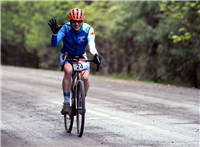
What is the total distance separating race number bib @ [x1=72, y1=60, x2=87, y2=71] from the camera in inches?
276

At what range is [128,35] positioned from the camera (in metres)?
23.3

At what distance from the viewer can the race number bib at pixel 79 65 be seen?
276 inches

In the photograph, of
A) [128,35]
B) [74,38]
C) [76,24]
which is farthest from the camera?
[128,35]

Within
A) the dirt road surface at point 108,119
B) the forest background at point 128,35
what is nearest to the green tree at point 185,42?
the forest background at point 128,35

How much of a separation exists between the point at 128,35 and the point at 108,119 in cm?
1508

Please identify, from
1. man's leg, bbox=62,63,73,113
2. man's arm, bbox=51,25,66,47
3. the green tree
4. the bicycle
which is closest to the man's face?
man's arm, bbox=51,25,66,47

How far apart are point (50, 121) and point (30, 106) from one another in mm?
2254

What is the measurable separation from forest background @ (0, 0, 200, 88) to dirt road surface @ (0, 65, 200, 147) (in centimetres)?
471

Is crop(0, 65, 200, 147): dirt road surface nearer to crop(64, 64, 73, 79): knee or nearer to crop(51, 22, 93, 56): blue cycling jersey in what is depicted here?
crop(64, 64, 73, 79): knee

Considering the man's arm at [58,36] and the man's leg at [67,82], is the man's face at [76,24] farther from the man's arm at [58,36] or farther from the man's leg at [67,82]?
the man's leg at [67,82]

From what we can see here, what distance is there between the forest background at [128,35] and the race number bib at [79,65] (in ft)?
31.9

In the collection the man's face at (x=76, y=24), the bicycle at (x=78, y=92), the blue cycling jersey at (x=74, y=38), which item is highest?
the man's face at (x=76, y=24)

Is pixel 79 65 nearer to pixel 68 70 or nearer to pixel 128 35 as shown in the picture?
pixel 68 70

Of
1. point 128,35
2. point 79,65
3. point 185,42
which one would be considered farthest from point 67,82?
point 128,35
